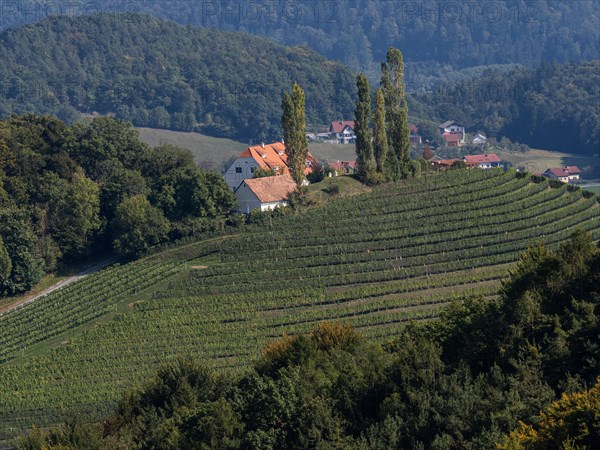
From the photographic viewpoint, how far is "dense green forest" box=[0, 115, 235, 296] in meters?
61.7

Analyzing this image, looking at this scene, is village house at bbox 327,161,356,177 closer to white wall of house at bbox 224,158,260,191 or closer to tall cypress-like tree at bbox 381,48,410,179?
tall cypress-like tree at bbox 381,48,410,179

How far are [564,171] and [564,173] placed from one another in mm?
562

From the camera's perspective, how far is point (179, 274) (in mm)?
55469

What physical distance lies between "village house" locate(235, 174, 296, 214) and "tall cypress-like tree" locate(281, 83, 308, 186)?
1.91 meters

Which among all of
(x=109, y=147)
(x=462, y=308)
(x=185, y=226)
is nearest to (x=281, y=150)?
A: (x=109, y=147)

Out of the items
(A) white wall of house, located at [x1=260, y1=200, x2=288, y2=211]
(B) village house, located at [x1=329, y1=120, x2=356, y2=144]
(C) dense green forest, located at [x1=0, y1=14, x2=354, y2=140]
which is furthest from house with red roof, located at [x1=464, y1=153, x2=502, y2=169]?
(A) white wall of house, located at [x1=260, y1=200, x2=288, y2=211]

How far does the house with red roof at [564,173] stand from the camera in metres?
111

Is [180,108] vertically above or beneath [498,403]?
beneath

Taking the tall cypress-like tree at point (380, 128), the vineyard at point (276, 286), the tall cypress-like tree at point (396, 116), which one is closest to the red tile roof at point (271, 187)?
the vineyard at point (276, 286)

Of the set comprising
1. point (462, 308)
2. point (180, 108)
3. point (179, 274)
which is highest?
point (462, 308)

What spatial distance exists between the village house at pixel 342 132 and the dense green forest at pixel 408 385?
10276 centimetres

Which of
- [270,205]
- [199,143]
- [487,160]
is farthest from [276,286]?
[199,143]

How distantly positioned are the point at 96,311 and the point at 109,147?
21.3m

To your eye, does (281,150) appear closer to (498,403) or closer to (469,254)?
(469,254)
